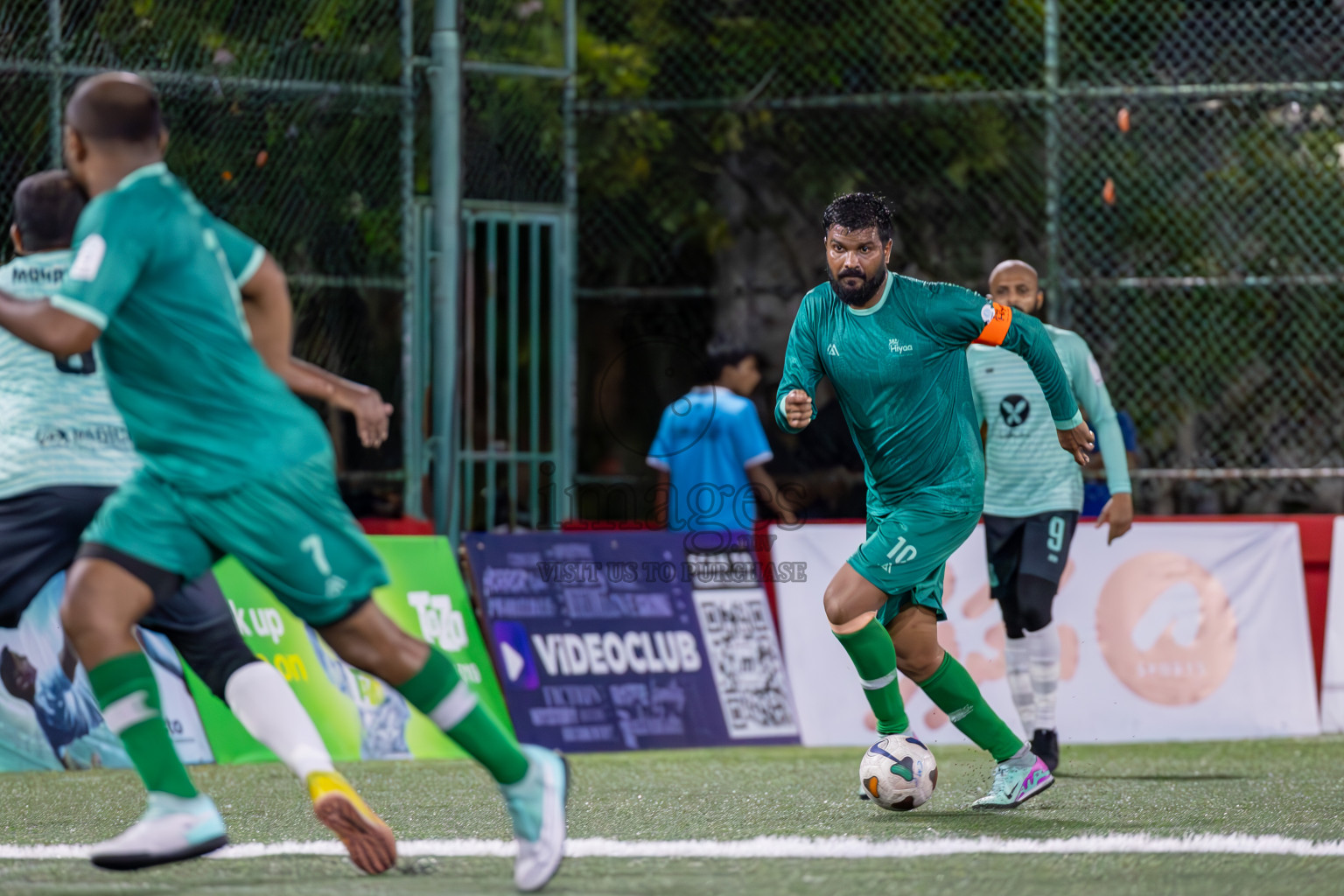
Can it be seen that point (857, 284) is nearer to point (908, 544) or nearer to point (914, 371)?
point (914, 371)

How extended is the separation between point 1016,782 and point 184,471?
320cm

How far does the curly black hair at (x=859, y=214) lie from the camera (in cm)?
597

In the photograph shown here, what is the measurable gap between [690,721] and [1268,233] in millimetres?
4798

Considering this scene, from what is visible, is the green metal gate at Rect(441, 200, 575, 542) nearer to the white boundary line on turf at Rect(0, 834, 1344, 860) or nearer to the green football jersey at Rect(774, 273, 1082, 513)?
the green football jersey at Rect(774, 273, 1082, 513)

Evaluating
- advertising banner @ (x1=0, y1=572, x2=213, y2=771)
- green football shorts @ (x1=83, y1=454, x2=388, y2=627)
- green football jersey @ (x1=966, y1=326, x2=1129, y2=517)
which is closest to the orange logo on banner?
green football jersey @ (x1=966, y1=326, x2=1129, y2=517)

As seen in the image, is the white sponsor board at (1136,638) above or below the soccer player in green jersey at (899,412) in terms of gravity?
below

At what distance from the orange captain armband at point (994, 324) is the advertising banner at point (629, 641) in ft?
13.1

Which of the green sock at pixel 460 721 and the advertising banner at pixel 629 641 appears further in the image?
the advertising banner at pixel 629 641

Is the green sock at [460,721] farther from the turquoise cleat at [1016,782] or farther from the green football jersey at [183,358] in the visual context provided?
the turquoise cleat at [1016,782]

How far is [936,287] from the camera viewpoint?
20.0ft

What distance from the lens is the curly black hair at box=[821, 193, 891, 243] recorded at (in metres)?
5.97

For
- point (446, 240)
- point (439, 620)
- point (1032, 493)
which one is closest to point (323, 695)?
point (439, 620)

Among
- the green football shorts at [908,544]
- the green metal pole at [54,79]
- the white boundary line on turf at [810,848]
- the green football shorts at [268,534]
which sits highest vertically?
the green metal pole at [54,79]

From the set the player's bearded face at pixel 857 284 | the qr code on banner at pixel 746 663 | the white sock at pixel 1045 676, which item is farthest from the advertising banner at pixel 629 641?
the player's bearded face at pixel 857 284
